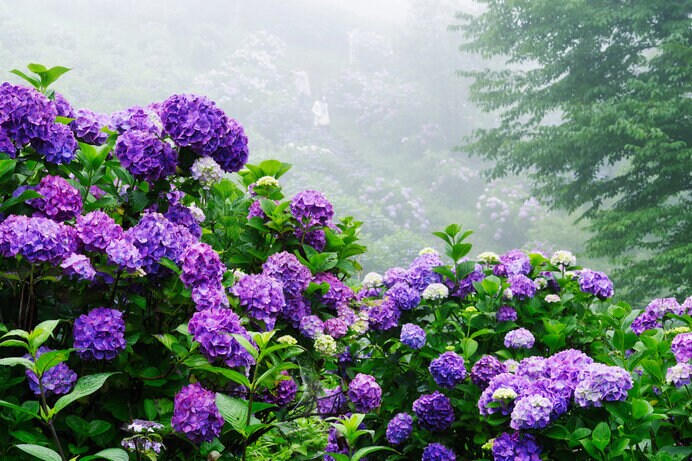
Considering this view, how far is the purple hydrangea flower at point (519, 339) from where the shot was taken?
2373mm

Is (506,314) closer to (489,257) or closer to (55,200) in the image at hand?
(489,257)

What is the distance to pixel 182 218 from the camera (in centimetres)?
190

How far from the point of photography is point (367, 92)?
67.9 ft

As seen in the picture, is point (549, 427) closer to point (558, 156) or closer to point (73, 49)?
point (558, 156)

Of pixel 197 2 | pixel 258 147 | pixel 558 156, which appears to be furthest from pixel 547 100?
pixel 197 2

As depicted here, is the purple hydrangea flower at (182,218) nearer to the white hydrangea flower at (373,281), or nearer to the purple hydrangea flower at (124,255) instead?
the purple hydrangea flower at (124,255)

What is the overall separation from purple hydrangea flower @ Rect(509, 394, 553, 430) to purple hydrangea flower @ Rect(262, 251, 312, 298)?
71cm

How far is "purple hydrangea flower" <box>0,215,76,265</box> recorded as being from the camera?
146cm

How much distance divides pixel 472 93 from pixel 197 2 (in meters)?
14.7

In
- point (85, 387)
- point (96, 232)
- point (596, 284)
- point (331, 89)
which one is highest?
point (331, 89)

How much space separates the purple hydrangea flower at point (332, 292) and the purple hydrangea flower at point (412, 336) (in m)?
0.26

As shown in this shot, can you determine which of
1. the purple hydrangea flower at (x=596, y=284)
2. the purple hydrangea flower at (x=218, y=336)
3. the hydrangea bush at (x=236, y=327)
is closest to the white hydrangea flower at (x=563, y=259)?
the hydrangea bush at (x=236, y=327)

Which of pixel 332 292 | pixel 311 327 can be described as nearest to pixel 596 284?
pixel 332 292

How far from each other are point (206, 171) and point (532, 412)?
3.49ft
